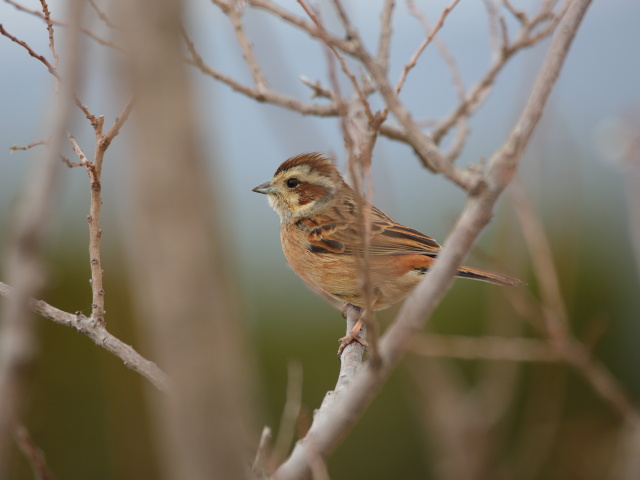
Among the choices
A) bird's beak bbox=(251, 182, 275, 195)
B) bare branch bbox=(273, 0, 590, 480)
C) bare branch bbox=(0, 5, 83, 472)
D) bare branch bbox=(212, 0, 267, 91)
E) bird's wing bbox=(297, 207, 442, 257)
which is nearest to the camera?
bare branch bbox=(0, 5, 83, 472)

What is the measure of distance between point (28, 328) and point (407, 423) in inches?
260

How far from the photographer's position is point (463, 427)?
1.89 meters

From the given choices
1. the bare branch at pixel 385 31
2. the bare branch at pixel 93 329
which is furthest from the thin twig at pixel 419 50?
the bare branch at pixel 93 329

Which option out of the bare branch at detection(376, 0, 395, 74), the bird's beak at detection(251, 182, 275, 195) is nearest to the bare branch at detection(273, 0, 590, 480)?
the bare branch at detection(376, 0, 395, 74)

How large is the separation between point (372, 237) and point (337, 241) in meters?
0.32

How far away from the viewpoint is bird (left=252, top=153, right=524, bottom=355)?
18.5ft

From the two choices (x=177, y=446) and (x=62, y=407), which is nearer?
(x=177, y=446)

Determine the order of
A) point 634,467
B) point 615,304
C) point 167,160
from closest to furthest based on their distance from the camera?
point 167,160, point 634,467, point 615,304

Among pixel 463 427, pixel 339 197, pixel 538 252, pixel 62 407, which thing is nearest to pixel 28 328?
pixel 463 427

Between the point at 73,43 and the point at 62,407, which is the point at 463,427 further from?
the point at 62,407

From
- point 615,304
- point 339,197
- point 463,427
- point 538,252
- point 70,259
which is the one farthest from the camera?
point 615,304

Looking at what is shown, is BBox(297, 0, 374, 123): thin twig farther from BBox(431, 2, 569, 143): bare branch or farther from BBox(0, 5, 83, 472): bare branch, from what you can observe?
BBox(431, 2, 569, 143): bare branch

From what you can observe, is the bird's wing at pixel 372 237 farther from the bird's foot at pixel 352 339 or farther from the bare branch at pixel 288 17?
the bare branch at pixel 288 17

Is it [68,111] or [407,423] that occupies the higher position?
[68,111]
